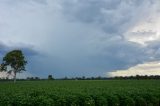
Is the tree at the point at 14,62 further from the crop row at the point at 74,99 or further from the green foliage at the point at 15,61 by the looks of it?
the crop row at the point at 74,99

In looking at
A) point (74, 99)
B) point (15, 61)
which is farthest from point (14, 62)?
point (74, 99)

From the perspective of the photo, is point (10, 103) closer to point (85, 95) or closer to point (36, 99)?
point (36, 99)

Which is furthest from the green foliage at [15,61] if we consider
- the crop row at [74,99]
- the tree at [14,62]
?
the crop row at [74,99]

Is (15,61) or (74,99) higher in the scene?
(15,61)

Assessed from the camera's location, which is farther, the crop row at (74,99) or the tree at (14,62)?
the tree at (14,62)

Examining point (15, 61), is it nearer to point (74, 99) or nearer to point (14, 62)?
point (14, 62)

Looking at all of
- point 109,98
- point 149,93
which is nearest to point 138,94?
point 149,93

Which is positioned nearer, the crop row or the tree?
the crop row

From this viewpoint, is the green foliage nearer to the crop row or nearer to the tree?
the tree

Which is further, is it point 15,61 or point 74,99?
point 15,61

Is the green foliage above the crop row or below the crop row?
above

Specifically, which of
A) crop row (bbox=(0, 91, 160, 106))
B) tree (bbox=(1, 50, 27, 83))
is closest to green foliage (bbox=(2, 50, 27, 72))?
tree (bbox=(1, 50, 27, 83))

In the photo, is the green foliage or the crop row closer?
the crop row

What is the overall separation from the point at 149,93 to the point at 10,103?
562 inches
